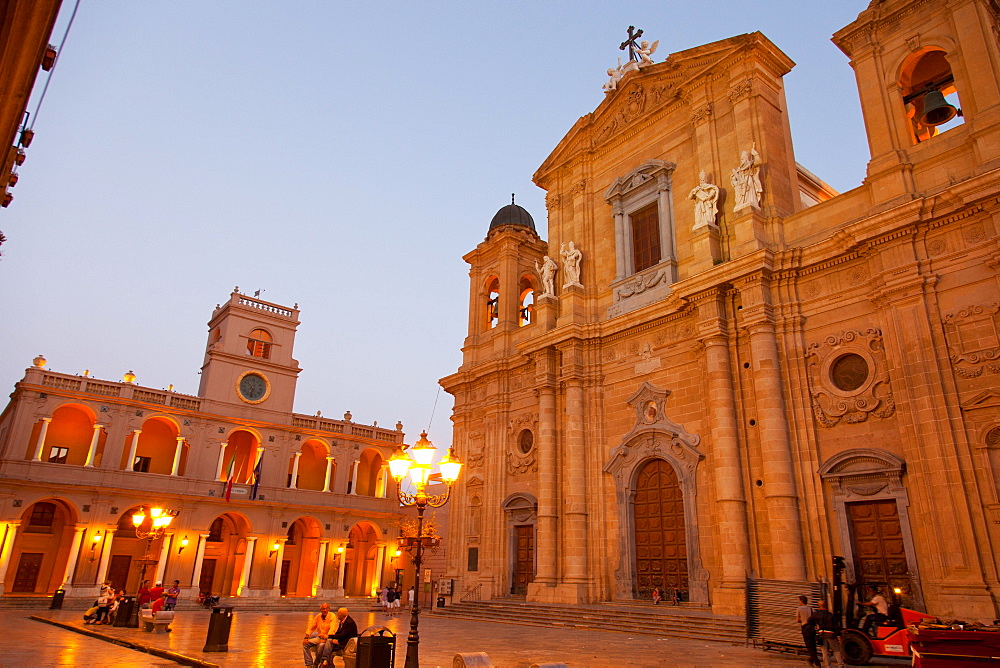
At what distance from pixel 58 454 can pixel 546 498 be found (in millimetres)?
27766

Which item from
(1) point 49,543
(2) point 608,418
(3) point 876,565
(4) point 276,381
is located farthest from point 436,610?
(1) point 49,543

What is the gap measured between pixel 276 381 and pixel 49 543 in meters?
13.6

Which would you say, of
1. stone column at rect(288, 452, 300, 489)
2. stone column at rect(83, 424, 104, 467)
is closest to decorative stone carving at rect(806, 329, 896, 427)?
stone column at rect(288, 452, 300, 489)

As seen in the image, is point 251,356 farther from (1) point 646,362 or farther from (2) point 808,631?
(2) point 808,631

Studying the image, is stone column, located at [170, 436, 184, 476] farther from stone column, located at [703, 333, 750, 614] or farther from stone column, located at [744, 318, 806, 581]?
stone column, located at [744, 318, 806, 581]

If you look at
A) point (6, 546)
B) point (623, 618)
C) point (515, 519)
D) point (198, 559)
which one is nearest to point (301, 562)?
point (198, 559)

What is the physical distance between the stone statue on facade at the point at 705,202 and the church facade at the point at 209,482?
2581 centimetres

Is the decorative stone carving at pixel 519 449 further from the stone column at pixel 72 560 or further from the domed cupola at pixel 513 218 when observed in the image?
the stone column at pixel 72 560

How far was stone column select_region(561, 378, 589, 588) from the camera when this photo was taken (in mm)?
20219

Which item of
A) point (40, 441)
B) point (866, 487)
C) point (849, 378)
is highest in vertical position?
point (40, 441)

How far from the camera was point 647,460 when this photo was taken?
2014 centimetres

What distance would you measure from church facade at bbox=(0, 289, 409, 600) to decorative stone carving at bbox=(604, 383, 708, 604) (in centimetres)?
2186

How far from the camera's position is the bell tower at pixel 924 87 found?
1491 centimetres

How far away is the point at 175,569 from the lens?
109 ft
